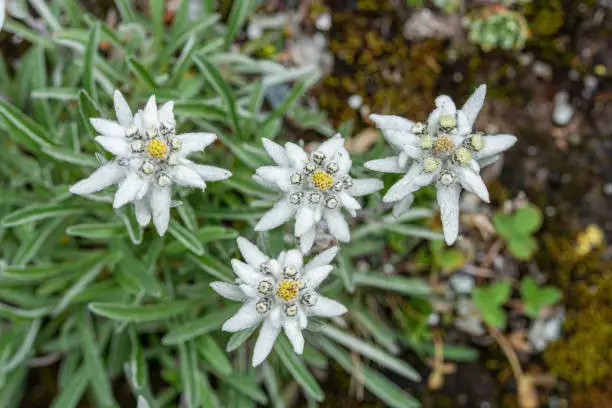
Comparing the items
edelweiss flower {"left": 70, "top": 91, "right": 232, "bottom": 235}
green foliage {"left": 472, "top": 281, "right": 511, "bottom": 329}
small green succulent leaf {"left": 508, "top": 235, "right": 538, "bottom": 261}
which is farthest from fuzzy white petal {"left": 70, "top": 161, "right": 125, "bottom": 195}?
small green succulent leaf {"left": 508, "top": 235, "right": 538, "bottom": 261}

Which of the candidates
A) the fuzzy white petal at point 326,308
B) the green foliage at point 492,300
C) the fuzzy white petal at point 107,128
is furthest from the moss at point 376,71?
the fuzzy white petal at point 107,128

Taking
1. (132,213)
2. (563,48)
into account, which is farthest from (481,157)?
Answer: (563,48)

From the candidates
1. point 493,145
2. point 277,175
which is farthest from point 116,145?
point 493,145

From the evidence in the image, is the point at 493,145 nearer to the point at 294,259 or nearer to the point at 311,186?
the point at 311,186

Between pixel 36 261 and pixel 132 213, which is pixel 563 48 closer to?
pixel 132 213

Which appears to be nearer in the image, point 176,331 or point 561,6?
point 176,331
